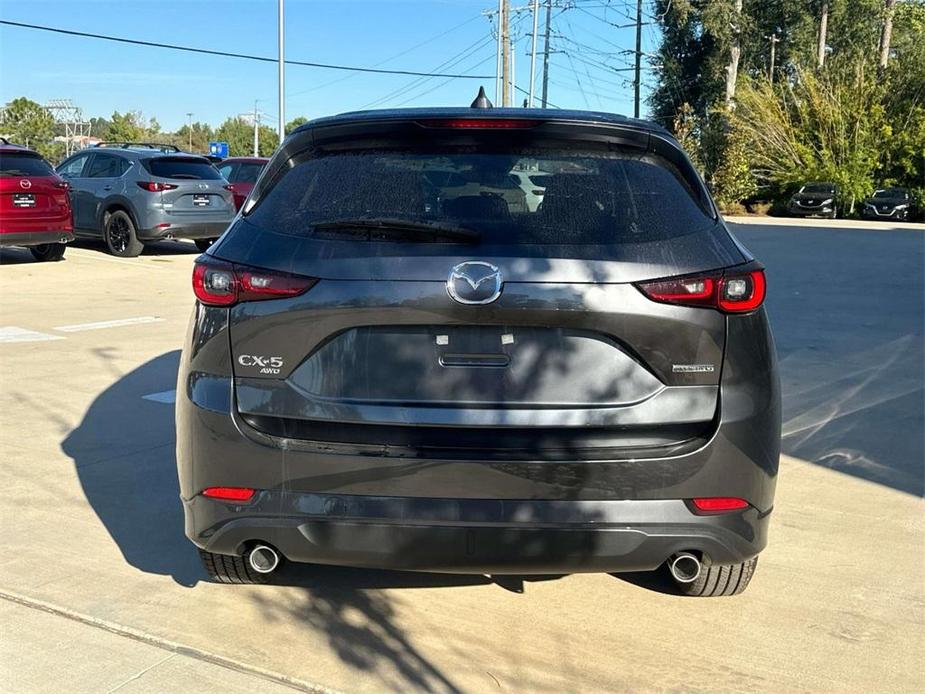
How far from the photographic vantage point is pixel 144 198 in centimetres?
1603

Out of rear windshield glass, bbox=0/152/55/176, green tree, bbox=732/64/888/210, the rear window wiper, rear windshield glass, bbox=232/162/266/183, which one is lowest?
the rear window wiper

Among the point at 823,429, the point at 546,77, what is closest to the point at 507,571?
the point at 823,429

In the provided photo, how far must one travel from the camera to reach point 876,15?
59.8 m

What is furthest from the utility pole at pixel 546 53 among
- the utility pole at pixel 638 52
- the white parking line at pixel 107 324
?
the white parking line at pixel 107 324

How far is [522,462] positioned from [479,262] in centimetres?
62

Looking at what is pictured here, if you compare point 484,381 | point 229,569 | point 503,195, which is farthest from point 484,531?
point 229,569

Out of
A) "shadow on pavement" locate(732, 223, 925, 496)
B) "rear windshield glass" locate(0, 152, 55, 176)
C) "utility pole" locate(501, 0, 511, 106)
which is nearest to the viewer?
"shadow on pavement" locate(732, 223, 925, 496)

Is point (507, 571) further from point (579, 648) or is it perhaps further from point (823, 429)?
point (823, 429)

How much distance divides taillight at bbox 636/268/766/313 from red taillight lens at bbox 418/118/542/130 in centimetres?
72

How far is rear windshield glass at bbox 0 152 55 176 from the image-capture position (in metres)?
14.1

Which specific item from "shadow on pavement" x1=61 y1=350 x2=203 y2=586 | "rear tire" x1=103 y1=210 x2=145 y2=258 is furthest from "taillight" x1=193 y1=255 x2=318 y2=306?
"rear tire" x1=103 y1=210 x2=145 y2=258

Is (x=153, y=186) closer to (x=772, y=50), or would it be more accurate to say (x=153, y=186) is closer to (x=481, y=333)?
(x=481, y=333)

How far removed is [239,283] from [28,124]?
78.8 meters

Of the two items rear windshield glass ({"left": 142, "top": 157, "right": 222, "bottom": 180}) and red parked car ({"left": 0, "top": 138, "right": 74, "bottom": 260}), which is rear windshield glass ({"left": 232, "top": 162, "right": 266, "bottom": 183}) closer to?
rear windshield glass ({"left": 142, "top": 157, "right": 222, "bottom": 180})
